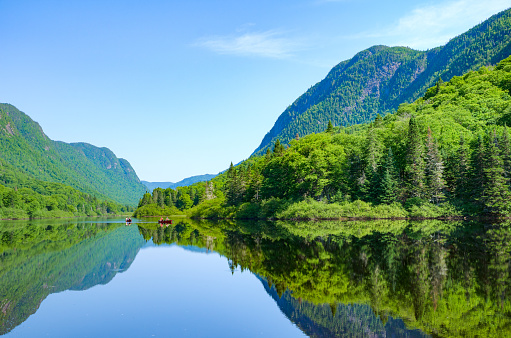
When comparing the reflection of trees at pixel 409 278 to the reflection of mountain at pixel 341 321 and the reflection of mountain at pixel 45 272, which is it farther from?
the reflection of mountain at pixel 45 272

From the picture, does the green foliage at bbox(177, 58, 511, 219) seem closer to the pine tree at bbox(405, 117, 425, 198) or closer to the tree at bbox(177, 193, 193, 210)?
the pine tree at bbox(405, 117, 425, 198)

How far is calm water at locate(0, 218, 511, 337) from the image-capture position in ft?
40.5

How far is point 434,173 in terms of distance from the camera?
Result: 68312 millimetres

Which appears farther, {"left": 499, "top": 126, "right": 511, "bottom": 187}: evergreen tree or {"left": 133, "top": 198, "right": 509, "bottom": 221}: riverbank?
{"left": 133, "top": 198, "right": 509, "bottom": 221}: riverbank

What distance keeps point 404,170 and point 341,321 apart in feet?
230

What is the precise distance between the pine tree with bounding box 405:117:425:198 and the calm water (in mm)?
42719

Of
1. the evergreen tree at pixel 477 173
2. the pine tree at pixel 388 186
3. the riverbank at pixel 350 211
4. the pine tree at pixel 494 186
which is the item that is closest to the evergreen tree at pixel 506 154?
the pine tree at pixel 494 186

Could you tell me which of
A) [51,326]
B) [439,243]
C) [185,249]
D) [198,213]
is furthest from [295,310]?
[198,213]

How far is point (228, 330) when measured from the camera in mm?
12562

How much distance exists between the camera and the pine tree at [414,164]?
230 feet

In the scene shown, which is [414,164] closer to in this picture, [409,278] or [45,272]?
[409,278]

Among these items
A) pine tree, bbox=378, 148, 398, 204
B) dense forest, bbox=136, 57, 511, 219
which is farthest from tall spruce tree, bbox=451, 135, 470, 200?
pine tree, bbox=378, 148, 398, 204

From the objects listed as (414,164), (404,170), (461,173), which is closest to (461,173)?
(461,173)

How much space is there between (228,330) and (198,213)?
120m
